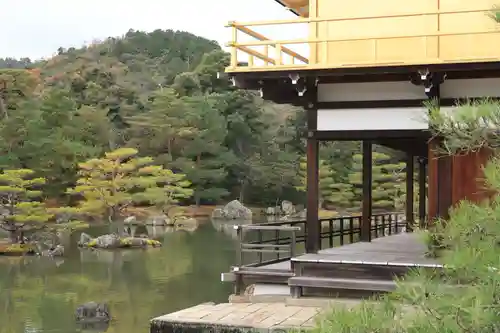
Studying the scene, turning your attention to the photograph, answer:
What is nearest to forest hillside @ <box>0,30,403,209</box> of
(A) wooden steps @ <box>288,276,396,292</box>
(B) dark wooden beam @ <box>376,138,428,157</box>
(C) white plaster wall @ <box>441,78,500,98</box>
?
(B) dark wooden beam @ <box>376,138,428,157</box>

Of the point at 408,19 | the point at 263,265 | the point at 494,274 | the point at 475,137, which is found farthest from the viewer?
the point at 263,265

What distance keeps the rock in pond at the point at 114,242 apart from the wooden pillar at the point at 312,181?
1220 cm

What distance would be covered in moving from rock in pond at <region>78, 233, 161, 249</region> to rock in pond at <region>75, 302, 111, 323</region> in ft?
28.1

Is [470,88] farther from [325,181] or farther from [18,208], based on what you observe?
[325,181]

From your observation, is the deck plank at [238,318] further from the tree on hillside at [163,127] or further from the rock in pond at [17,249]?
the tree on hillside at [163,127]

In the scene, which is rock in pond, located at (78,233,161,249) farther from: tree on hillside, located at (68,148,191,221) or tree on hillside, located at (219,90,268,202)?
tree on hillside, located at (219,90,268,202)

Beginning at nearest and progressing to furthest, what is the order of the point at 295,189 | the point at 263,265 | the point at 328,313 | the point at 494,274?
1. the point at 494,274
2. the point at 328,313
3. the point at 263,265
4. the point at 295,189

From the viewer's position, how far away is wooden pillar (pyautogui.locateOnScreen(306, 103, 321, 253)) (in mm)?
7000

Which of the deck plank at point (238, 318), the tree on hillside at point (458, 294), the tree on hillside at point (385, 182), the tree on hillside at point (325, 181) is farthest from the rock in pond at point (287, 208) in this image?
the tree on hillside at point (458, 294)

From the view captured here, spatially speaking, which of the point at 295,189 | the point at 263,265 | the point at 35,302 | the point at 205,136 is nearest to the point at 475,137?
the point at 263,265

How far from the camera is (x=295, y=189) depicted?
3297 centimetres

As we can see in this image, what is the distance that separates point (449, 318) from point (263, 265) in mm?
5221

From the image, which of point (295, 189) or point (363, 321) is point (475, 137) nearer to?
point (363, 321)

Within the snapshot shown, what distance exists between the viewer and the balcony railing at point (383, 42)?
6.33 m
